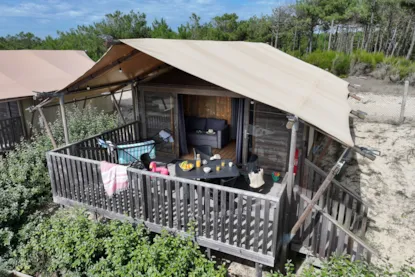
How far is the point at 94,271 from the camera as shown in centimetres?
369

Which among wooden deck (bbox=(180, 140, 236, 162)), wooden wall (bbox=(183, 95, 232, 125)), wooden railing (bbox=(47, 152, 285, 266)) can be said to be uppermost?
wooden wall (bbox=(183, 95, 232, 125))

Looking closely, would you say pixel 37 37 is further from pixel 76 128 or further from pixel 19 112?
pixel 76 128

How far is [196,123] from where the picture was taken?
28.1 ft

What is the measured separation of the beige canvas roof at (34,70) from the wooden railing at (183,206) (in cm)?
484

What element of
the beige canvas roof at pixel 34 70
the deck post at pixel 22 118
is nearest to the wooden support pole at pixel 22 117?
the deck post at pixel 22 118

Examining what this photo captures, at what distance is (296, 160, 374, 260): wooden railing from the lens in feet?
13.4

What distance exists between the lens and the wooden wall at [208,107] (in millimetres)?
8633

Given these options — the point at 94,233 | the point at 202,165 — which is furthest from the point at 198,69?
the point at 94,233

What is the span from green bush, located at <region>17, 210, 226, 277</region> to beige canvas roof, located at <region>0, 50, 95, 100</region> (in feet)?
18.0

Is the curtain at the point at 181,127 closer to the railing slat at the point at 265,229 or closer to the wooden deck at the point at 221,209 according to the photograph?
the wooden deck at the point at 221,209

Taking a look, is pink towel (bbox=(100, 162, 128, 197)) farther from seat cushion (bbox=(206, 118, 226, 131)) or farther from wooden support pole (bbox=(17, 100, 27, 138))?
wooden support pole (bbox=(17, 100, 27, 138))

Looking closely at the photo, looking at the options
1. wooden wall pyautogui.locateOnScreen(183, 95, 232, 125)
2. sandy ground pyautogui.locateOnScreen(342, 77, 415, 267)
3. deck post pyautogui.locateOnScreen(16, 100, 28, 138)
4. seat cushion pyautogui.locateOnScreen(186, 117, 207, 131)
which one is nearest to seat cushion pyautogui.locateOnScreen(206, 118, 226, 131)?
seat cushion pyautogui.locateOnScreen(186, 117, 207, 131)

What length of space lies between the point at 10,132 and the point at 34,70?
349 cm

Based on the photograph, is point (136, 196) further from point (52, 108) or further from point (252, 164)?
point (52, 108)
